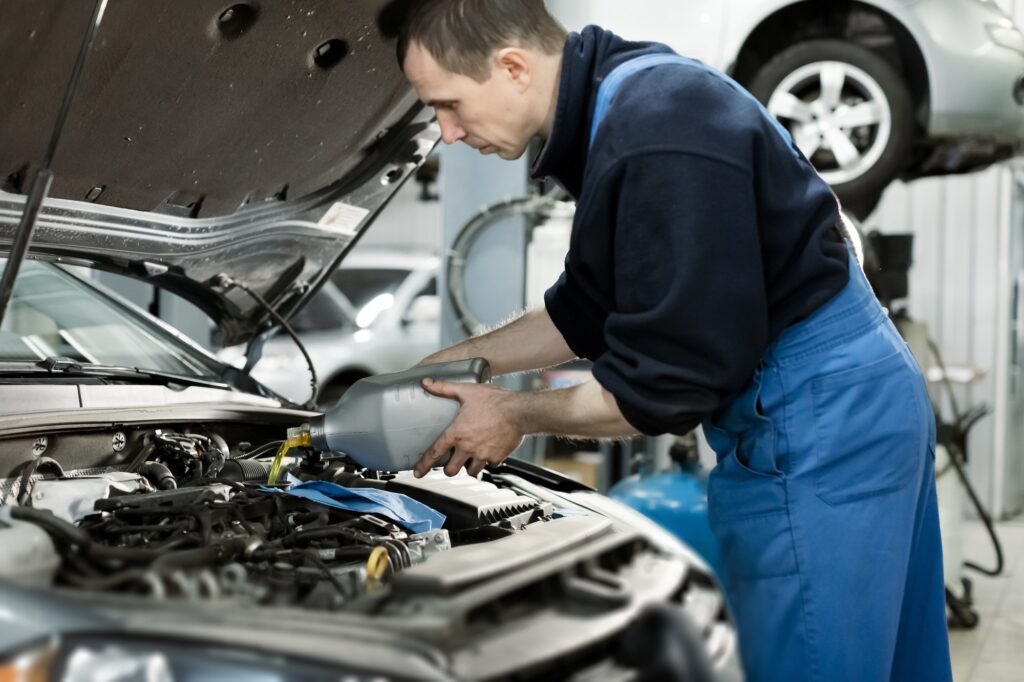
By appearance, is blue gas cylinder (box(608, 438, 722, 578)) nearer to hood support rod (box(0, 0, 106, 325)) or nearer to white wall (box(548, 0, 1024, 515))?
hood support rod (box(0, 0, 106, 325))

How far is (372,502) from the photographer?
1900 mm

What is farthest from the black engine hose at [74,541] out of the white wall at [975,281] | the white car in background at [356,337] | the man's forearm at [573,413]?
the white wall at [975,281]

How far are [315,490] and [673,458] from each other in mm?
2148

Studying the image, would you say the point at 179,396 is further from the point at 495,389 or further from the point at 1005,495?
the point at 1005,495

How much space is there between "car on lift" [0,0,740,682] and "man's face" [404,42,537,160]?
0.36 metres

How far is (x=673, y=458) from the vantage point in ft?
12.7

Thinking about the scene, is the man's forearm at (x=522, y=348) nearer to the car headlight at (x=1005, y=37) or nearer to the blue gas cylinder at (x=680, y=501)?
the blue gas cylinder at (x=680, y=501)

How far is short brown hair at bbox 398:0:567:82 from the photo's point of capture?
64.3 inches

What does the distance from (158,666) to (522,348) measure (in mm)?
1172

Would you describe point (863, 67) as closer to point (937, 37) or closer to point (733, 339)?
point (937, 37)

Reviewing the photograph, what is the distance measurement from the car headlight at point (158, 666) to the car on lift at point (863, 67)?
3.84 m

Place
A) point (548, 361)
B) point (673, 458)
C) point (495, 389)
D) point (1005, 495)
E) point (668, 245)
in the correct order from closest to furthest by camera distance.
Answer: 1. point (668, 245)
2. point (495, 389)
3. point (548, 361)
4. point (673, 458)
5. point (1005, 495)

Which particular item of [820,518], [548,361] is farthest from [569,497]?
[820,518]

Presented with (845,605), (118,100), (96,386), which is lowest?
(845,605)
